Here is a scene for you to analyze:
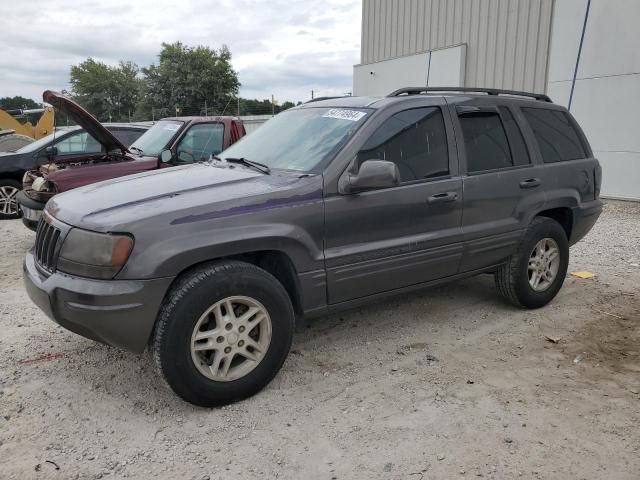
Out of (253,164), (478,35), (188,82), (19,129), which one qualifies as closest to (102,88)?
(188,82)

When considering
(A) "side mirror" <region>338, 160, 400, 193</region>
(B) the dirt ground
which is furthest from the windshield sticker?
(B) the dirt ground

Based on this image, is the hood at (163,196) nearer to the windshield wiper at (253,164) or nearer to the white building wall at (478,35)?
the windshield wiper at (253,164)

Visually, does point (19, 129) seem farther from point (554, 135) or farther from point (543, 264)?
point (543, 264)

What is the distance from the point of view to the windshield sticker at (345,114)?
3.67m

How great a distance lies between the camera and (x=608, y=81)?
10.8 metres

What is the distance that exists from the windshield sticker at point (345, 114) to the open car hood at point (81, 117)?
11.7 feet

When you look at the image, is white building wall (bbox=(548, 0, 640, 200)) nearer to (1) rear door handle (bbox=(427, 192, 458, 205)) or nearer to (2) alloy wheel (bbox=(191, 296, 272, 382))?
(1) rear door handle (bbox=(427, 192, 458, 205))

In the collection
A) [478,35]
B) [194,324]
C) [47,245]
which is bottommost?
[194,324]

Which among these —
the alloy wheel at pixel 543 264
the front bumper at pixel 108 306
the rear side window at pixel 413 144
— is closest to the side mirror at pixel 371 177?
the rear side window at pixel 413 144

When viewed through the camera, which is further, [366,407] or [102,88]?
[102,88]

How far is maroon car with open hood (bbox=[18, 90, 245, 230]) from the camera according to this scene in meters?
6.27

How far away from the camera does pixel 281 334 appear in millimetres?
3156

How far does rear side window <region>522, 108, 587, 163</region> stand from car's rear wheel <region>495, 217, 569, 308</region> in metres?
0.61

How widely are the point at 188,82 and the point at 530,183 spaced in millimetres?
47249
